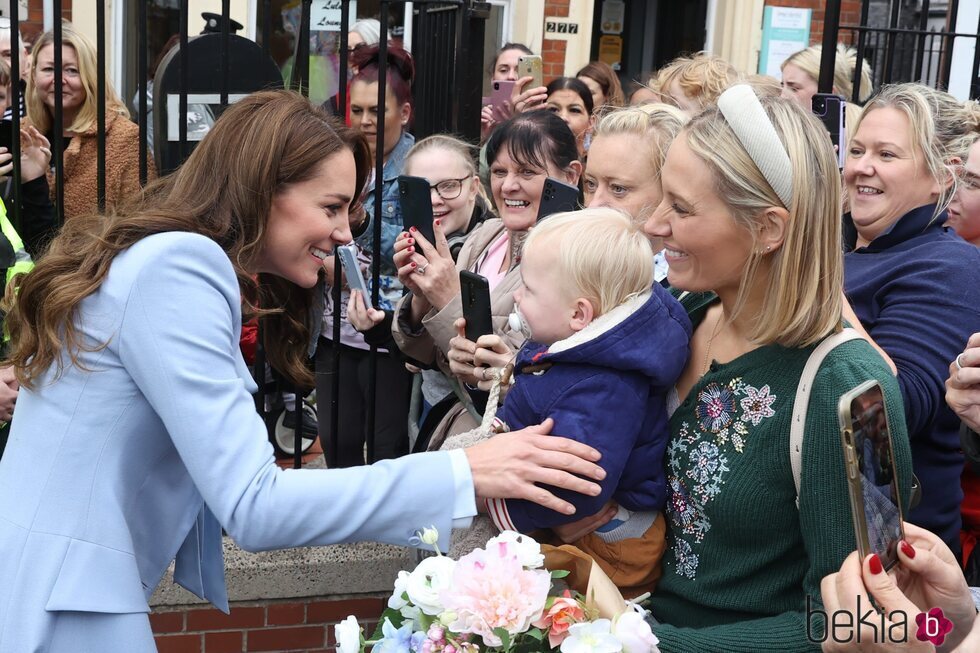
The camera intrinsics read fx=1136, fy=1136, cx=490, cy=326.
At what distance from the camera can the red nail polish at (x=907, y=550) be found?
176 cm

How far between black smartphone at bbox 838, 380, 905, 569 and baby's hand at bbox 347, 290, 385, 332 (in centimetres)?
219

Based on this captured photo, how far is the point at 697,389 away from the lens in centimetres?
219

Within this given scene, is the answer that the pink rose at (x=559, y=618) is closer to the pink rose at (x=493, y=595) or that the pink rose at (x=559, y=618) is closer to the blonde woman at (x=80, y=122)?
the pink rose at (x=493, y=595)

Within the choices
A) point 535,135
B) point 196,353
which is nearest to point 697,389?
point 196,353

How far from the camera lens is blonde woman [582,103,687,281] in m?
3.12

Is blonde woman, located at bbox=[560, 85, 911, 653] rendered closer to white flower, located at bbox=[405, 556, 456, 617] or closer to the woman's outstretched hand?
the woman's outstretched hand

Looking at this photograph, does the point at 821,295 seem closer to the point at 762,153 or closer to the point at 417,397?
the point at 762,153

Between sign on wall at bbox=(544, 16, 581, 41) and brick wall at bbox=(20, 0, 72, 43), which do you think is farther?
sign on wall at bbox=(544, 16, 581, 41)

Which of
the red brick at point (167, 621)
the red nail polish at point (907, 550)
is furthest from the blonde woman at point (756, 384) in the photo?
the red brick at point (167, 621)

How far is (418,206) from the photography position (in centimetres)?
344

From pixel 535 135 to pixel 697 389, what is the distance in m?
1.68

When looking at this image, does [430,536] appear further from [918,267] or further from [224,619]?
[224,619]

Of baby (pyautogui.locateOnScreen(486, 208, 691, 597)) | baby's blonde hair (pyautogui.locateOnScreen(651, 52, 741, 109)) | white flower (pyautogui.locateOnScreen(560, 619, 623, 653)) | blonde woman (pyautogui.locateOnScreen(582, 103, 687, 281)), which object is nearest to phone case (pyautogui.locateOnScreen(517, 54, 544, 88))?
baby's blonde hair (pyautogui.locateOnScreen(651, 52, 741, 109))

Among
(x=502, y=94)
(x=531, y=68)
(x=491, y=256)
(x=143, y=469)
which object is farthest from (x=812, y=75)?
(x=143, y=469)
